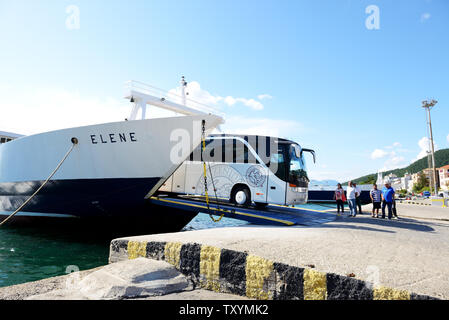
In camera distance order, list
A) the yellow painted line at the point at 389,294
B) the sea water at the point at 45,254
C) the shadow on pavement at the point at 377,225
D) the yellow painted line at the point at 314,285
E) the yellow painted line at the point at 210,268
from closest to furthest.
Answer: the yellow painted line at the point at 389,294
the yellow painted line at the point at 314,285
the yellow painted line at the point at 210,268
the sea water at the point at 45,254
the shadow on pavement at the point at 377,225

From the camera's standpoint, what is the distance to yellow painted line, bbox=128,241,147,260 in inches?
133

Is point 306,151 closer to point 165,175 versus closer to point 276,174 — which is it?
point 276,174

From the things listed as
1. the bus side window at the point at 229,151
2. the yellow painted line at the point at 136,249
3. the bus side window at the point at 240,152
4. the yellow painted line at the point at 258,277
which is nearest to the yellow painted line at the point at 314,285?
the yellow painted line at the point at 258,277

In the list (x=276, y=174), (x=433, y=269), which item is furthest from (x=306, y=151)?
(x=433, y=269)

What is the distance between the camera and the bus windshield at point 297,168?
27.7 feet

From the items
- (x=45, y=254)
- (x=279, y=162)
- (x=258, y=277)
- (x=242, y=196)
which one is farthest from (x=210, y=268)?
(x=279, y=162)

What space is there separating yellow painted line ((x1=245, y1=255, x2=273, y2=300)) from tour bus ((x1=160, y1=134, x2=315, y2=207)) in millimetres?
5640

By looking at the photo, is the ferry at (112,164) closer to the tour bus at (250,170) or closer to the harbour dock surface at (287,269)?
the tour bus at (250,170)

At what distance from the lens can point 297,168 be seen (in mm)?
8758

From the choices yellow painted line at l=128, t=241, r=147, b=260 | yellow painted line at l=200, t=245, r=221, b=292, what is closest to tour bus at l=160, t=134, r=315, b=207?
yellow painted line at l=128, t=241, r=147, b=260

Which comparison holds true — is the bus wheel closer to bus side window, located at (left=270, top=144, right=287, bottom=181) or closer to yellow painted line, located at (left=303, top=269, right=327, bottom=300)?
bus side window, located at (left=270, top=144, right=287, bottom=181)

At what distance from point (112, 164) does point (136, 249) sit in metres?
5.63

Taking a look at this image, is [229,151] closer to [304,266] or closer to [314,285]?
[304,266]
